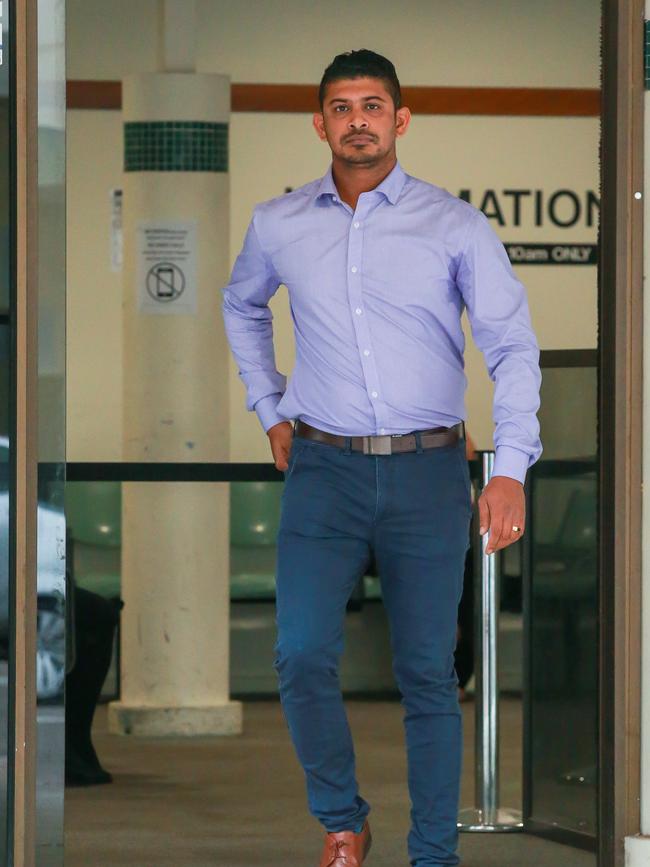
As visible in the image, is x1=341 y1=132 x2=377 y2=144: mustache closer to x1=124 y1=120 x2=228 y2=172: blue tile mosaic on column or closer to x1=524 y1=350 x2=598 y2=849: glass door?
x1=524 y1=350 x2=598 y2=849: glass door

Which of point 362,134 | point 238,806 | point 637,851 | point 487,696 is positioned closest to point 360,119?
point 362,134

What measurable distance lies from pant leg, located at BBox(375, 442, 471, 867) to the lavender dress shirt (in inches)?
4.7

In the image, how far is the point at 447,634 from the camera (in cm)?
346

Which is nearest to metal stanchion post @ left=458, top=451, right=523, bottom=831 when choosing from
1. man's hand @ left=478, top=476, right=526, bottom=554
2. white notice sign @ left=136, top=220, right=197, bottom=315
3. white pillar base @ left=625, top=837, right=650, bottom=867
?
white pillar base @ left=625, top=837, right=650, bottom=867

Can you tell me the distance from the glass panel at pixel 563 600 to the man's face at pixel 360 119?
4.07ft

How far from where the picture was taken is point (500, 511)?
327 centimetres

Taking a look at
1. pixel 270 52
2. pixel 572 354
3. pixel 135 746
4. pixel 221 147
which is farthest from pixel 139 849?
pixel 270 52

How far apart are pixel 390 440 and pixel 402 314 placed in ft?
0.85

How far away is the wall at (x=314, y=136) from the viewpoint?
8711 mm

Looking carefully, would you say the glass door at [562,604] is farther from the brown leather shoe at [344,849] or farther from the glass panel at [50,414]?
the glass panel at [50,414]

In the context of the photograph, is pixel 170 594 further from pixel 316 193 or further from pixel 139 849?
pixel 316 193

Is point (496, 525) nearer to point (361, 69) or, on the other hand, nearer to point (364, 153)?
point (364, 153)

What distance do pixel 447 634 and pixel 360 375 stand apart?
0.55 m

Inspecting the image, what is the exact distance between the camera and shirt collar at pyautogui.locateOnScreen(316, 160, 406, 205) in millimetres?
3512
